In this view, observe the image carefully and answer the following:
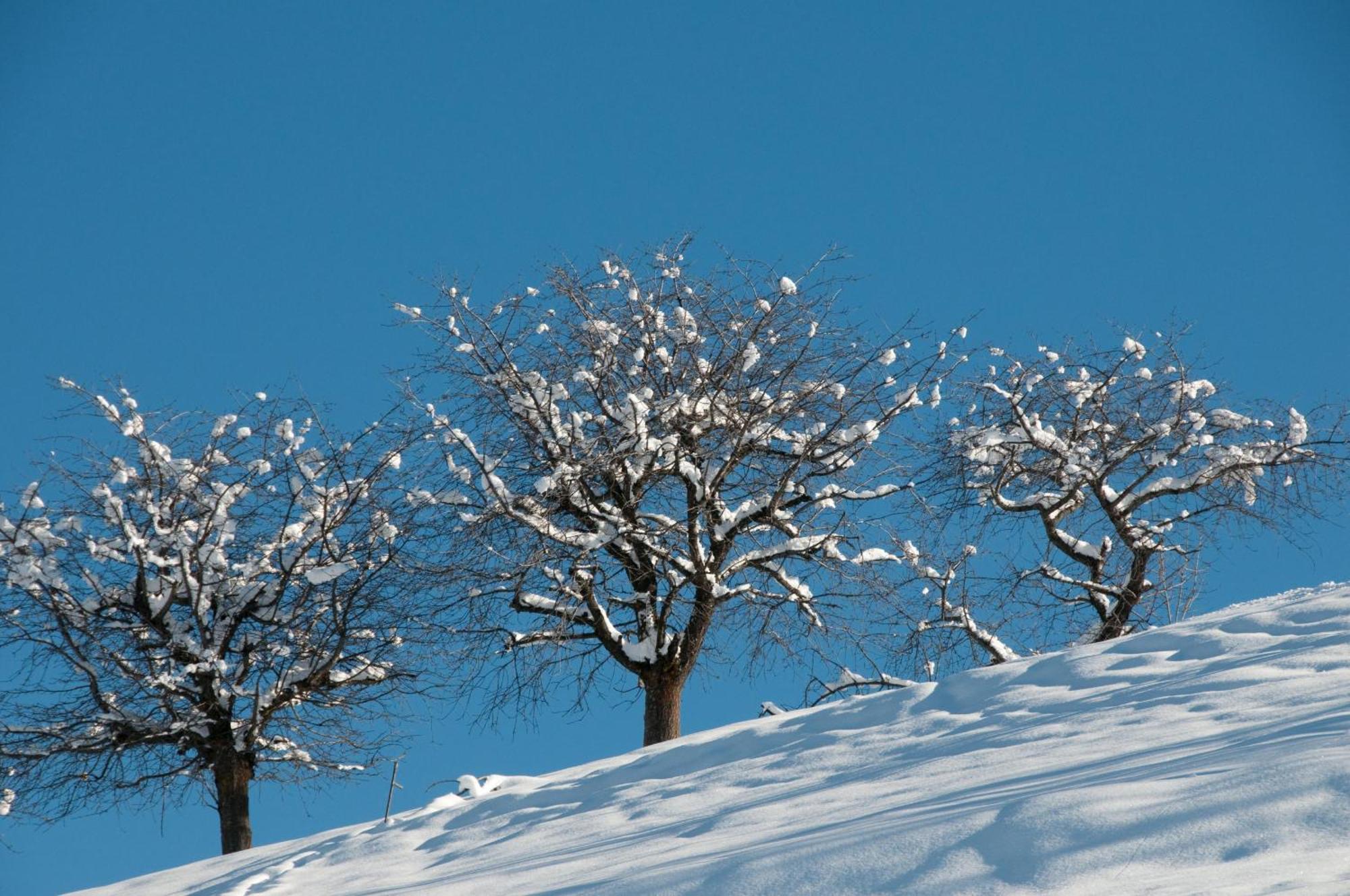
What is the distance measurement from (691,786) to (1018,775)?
189 cm

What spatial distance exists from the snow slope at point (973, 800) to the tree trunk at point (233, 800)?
3800mm

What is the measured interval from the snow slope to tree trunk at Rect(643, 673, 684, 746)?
3.20m

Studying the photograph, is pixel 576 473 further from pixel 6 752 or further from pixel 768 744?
pixel 6 752

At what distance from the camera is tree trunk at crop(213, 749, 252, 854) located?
1075 centimetres

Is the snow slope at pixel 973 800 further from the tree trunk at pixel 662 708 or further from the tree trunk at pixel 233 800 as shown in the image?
the tree trunk at pixel 233 800

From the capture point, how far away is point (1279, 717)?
4.74 m

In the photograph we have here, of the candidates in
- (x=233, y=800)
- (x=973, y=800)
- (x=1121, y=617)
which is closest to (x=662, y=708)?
(x=233, y=800)

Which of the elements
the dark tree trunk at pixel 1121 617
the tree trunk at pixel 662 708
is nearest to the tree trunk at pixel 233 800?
the tree trunk at pixel 662 708

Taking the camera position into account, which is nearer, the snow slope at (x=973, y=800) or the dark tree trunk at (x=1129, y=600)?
the snow slope at (x=973, y=800)

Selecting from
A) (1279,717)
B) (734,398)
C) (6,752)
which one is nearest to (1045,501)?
(734,398)

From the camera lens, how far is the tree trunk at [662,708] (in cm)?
1034

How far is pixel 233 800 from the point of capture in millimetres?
10867

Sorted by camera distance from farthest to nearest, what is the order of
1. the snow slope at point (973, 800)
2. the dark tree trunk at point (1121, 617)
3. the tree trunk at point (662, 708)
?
the dark tree trunk at point (1121, 617) < the tree trunk at point (662, 708) < the snow slope at point (973, 800)

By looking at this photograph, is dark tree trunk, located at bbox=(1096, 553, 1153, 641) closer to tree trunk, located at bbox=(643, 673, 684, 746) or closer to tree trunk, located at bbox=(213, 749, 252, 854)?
tree trunk, located at bbox=(643, 673, 684, 746)
